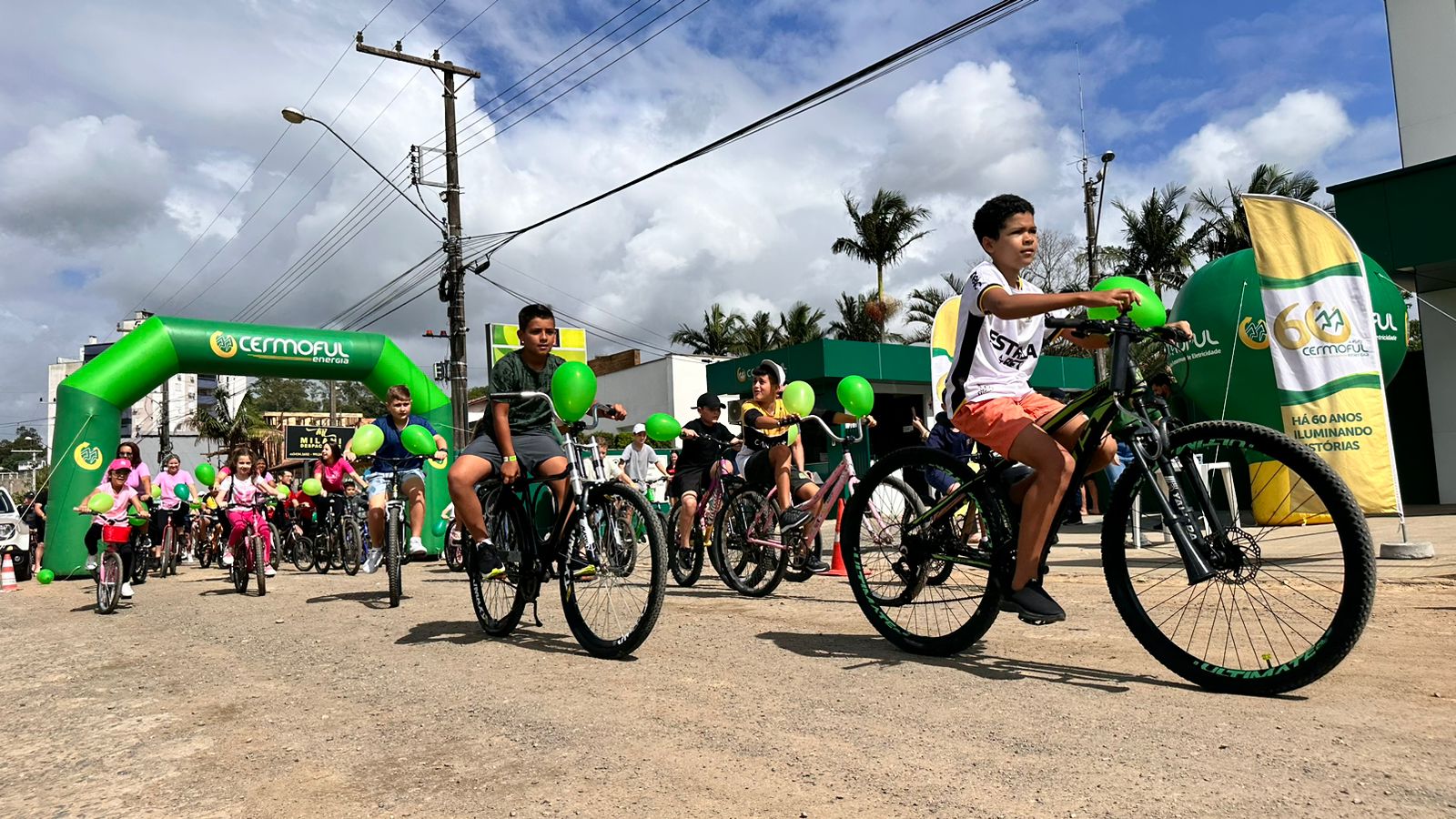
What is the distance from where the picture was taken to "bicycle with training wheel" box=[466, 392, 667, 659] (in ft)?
15.0

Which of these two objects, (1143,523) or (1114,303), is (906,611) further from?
(1114,303)

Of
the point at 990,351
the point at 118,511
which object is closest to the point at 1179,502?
the point at 990,351

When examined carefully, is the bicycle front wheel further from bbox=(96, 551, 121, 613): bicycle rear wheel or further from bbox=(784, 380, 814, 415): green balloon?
bbox=(96, 551, 121, 613): bicycle rear wheel

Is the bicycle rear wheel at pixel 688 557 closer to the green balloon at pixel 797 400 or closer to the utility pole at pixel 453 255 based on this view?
the green balloon at pixel 797 400

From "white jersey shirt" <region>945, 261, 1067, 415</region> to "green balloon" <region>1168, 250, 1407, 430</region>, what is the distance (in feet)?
20.4

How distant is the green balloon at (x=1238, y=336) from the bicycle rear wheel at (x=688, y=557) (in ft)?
17.2

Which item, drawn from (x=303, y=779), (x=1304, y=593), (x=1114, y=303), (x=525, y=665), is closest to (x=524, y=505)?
(x=525, y=665)

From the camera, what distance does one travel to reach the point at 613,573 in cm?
477

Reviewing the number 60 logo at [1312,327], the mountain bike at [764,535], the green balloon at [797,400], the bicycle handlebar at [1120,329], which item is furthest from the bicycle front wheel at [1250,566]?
the number 60 logo at [1312,327]

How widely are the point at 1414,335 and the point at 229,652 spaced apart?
1283 inches

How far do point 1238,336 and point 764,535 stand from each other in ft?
20.8

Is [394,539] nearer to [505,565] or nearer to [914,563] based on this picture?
[505,565]

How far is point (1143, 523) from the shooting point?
15.8ft

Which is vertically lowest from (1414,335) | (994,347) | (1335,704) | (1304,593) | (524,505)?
(1335,704)
